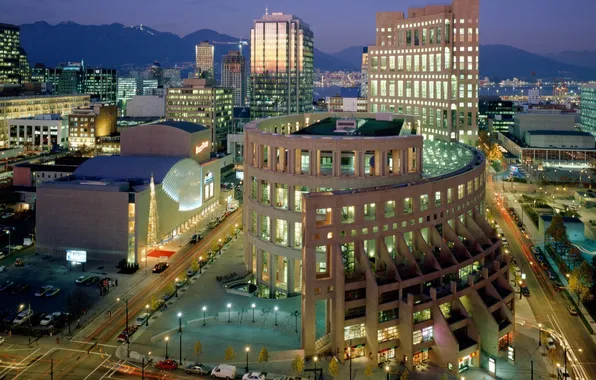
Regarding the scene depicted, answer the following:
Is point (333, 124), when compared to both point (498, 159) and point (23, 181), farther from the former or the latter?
point (498, 159)

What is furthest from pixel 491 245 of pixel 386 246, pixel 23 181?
pixel 23 181

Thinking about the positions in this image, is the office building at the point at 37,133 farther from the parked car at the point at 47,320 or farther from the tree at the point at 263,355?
the tree at the point at 263,355

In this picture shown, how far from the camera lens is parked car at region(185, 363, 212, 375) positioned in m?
50.0

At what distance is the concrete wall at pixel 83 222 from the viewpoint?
80.9 metres

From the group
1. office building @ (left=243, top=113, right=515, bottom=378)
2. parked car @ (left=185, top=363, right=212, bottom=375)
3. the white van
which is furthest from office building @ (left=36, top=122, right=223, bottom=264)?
the white van

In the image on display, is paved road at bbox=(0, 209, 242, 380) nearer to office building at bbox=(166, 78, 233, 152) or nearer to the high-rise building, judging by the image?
the high-rise building

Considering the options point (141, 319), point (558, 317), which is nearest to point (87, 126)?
point (141, 319)

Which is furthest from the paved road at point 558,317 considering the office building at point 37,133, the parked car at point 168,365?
the office building at point 37,133

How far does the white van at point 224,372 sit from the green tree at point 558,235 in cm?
5409

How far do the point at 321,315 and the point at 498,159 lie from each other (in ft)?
426

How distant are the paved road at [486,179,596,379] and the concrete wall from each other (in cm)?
5426

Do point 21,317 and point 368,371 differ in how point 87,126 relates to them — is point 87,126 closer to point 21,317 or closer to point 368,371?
point 21,317

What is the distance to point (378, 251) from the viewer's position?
5625 cm

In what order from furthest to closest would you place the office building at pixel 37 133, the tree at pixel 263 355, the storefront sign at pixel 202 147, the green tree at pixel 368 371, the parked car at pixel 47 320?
the office building at pixel 37 133 → the storefront sign at pixel 202 147 → the parked car at pixel 47 320 → the tree at pixel 263 355 → the green tree at pixel 368 371
